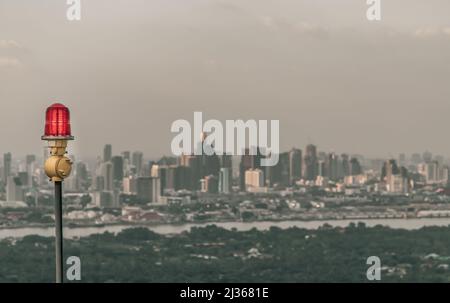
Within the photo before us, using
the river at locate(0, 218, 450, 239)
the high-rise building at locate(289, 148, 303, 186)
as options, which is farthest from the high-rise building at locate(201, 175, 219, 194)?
the high-rise building at locate(289, 148, 303, 186)

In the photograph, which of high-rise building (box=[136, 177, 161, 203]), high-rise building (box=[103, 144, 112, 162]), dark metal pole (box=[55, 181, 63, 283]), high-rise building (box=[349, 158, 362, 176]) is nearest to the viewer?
dark metal pole (box=[55, 181, 63, 283])

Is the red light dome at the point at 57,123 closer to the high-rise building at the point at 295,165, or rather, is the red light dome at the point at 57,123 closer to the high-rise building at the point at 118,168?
the high-rise building at the point at 118,168

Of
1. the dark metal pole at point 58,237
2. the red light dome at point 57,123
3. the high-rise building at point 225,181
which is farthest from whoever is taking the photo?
the high-rise building at point 225,181

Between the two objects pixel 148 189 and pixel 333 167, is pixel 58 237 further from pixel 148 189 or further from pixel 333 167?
pixel 333 167

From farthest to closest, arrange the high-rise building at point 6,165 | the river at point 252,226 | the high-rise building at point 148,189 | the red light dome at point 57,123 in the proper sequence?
the river at point 252,226
the high-rise building at point 148,189
the high-rise building at point 6,165
the red light dome at point 57,123

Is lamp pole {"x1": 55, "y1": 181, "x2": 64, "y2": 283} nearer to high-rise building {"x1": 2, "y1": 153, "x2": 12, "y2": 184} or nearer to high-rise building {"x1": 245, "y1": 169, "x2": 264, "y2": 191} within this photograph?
high-rise building {"x1": 2, "y1": 153, "x2": 12, "y2": 184}

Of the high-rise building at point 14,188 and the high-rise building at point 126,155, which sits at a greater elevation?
the high-rise building at point 126,155

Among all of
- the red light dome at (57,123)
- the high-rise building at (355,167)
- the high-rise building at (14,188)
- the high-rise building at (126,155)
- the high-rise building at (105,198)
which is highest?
the red light dome at (57,123)

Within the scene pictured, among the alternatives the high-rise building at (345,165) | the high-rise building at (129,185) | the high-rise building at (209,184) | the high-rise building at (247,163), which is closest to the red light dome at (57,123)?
the high-rise building at (247,163)
